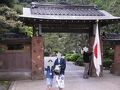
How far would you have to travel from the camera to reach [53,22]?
1909 centimetres

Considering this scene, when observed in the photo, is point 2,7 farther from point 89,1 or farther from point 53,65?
point 89,1

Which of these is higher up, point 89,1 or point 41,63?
point 89,1

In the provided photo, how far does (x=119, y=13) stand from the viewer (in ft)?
84.4

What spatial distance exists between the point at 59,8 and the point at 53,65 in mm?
9293

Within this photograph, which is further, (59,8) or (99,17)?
(59,8)

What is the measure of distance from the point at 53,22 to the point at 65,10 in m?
2.59

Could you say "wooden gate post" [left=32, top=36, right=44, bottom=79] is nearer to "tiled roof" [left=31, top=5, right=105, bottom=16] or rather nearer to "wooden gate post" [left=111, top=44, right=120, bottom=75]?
"tiled roof" [left=31, top=5, right=105, bottom=16]

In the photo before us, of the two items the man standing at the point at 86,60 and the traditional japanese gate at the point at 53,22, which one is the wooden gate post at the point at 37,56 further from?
the man standing at the point at 86,60

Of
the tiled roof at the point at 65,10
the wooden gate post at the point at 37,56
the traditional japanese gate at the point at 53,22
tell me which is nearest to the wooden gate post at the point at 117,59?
the traditional japanese gate at the point at 53,22

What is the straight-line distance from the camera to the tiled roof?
2027cm

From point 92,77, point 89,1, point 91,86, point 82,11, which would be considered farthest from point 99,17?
point 89,1

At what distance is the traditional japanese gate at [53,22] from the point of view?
18.6 m

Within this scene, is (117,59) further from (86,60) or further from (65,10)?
(65,10)

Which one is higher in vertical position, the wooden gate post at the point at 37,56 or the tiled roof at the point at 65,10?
the tiled roof at the point at 65,10
